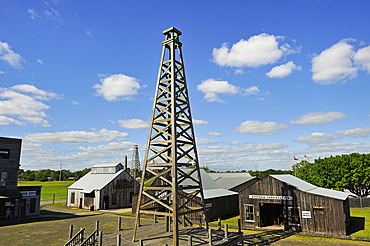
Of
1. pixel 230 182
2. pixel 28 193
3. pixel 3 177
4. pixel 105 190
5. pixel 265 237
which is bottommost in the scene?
pixel 265 237

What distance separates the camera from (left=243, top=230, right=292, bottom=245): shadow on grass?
19534 millimetres

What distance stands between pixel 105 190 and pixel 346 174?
43.7m

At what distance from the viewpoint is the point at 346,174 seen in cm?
4447

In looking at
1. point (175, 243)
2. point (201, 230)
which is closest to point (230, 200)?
point (201, 230)

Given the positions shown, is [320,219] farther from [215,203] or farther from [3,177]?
[3,177]

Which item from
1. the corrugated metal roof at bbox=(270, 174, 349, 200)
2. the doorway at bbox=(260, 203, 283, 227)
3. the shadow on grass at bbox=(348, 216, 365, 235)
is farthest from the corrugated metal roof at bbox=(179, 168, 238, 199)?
the shadow on grass at bbox=(348, 216, 365, 235)

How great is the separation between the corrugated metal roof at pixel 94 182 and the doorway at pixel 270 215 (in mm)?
26764

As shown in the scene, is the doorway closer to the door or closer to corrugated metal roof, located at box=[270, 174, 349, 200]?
corrugated metal roof, located at box=[270, 174, 349, 200]

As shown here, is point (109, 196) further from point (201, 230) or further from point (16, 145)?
point (201, 230)

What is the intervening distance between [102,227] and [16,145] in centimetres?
1760

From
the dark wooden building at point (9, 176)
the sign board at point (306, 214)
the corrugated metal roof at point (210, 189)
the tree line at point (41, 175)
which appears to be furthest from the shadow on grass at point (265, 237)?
the tree line at point (41, 175)

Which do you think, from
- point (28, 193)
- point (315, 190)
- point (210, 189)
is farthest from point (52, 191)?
point (315, 190)

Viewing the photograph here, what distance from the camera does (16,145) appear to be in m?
32.7

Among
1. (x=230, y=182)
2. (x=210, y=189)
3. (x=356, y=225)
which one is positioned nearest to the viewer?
(x=356, y=225)
